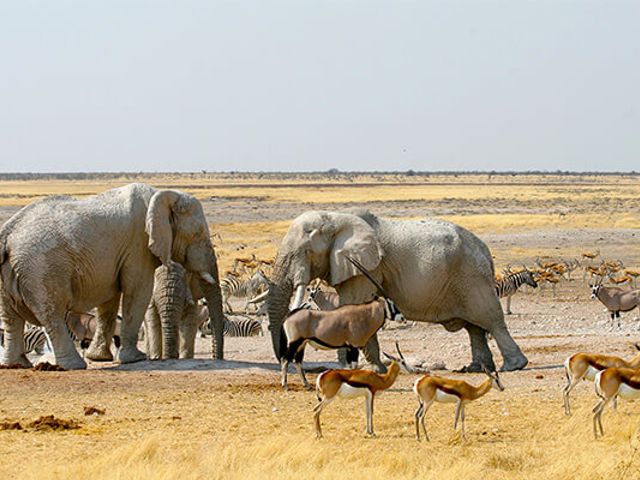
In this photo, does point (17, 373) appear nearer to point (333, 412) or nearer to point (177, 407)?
point (177, 407)

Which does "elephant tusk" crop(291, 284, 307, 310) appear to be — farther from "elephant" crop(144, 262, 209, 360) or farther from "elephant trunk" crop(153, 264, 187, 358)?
"elephant trunk" crop(153, 264, 187, 358)

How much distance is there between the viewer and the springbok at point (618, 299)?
25.2 meters

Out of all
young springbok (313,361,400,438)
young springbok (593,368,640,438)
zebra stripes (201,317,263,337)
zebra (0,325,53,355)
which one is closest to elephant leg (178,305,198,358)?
zebra (0,325,53,355)

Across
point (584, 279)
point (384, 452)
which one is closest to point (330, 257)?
point (384, 452)

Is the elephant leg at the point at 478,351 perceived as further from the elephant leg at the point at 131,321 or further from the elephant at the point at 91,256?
the elephant leg at the point at 131,321

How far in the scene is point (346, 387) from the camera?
11.3 m

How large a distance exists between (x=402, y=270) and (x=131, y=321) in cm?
351

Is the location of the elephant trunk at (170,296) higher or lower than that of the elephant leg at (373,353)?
higher

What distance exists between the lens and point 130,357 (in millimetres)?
16766

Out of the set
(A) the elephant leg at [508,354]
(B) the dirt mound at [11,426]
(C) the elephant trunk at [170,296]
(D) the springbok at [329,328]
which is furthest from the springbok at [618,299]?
(B) the dirt mound at [11,426]

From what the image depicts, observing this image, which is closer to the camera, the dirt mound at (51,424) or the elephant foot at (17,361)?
the dirt mound at (51,424)

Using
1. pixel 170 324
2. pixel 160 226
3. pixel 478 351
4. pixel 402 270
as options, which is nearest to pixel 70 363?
pixel 170 324

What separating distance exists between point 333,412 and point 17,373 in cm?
447

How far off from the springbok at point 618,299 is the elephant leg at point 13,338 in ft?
40.6
